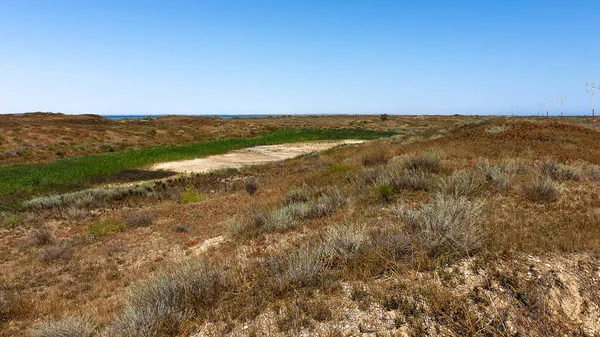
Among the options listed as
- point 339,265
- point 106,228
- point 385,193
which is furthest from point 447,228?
point 106,228

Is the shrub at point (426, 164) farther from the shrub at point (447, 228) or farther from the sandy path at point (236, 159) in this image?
the sandy path at point (236, 159)

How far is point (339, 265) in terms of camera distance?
564 cm

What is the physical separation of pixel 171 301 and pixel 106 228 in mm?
7810

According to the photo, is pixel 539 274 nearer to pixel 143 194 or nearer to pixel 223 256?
pixel 223 256

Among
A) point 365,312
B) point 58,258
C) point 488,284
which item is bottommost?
point 58,258

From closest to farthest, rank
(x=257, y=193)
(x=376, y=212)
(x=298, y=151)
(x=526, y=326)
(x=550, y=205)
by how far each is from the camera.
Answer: (x=526, y=326)
(x=550, y=205)
(x=376, y=212)
(x=257, y=193)
(x=298, y=151)

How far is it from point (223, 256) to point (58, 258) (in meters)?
5.24

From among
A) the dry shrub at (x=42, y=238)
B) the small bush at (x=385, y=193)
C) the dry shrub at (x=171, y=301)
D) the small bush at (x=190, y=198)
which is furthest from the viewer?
the small bush at (x=190, y=198)

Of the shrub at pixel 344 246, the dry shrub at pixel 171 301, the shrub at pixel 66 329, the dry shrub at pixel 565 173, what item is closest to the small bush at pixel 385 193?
the shrub at pixel 344 246

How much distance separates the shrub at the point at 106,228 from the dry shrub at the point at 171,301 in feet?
22.3

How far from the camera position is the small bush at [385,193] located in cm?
1002

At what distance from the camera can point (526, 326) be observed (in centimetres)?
386

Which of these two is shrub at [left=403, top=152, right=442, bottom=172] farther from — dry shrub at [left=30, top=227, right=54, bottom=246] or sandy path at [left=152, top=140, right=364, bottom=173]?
sandy path at [left=152, top=140, right=364, bottom=173]

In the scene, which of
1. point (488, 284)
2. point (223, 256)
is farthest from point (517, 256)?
point (223, 256)
